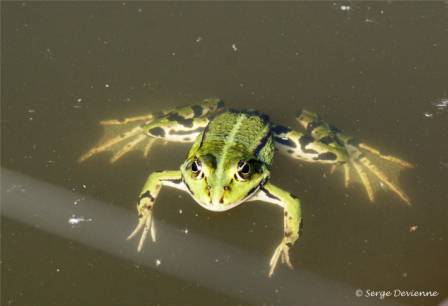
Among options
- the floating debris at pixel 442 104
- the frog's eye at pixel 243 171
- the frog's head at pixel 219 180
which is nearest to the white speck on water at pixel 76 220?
the frog's head at pixel 219 180

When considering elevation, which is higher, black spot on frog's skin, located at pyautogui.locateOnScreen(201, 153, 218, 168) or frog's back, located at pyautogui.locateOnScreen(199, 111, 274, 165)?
black spot on frog's skin, located at pyautogui.locateOnScreen(201, 153, 218, 168)

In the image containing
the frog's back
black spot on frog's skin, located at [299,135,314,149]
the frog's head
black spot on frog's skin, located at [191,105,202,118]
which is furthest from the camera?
black spot on frog's skin, located at [191,105,202,118]

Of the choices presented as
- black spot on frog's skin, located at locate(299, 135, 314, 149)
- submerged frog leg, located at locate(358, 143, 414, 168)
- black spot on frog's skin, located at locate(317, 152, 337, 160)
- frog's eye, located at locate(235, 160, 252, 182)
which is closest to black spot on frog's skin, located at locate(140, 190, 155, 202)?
frog's eye, located at locate(235, 160, 252, 182)

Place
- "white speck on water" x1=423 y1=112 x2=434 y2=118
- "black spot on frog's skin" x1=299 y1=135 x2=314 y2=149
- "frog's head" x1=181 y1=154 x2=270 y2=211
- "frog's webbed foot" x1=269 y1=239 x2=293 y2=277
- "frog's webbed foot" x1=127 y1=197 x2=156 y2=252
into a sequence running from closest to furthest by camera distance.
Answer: "frog's head" x1=181 y1=154 x2=270 y2=211 → "frog's webbed foot" x1=269 y1=239 x2=293 y2=277 → "frog's webbed foot" x1=127 y1=197 x2=156 y2=252 → "black spot on frog's skin" x1=299 y1=135 x2=314 y2=149 → "white speck on water" x1=423 y1=112 x2=434 y2=118

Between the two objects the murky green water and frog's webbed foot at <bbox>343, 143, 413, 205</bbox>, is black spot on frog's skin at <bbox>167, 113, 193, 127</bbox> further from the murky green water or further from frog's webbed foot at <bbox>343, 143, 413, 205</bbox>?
frog's webbed foot at <bbox>343, 143, 413, 205</bbox>

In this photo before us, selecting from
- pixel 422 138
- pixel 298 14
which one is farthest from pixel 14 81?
pixel 422 138

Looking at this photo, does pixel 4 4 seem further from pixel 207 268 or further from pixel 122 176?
pixel 207 268

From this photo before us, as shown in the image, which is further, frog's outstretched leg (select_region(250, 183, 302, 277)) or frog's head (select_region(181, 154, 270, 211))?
frog's outstretched leg (select_region(250, 183, 302, 277))
